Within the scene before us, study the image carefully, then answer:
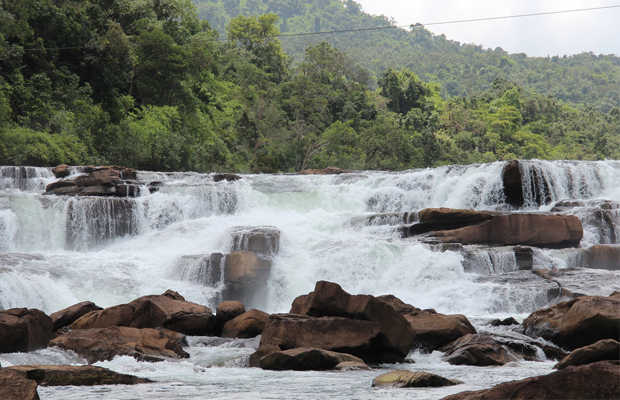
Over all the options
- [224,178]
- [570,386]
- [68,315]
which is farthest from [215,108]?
[570,386]

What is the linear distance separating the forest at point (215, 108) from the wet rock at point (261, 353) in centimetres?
1814

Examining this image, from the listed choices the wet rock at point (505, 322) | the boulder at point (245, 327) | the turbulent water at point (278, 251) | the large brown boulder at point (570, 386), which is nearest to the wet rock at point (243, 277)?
the turbulent water at point (278, 251)

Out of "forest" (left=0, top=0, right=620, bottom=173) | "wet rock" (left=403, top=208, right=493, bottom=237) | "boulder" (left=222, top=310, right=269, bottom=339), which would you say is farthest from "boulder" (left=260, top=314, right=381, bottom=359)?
"forest" (left=0, top=0, right=620, bottom=173)

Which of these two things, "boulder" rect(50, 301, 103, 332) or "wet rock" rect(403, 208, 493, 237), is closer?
"boulder" rect(50, 301, 103, 332)

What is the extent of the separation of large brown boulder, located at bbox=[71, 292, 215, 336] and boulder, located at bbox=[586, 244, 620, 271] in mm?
9814

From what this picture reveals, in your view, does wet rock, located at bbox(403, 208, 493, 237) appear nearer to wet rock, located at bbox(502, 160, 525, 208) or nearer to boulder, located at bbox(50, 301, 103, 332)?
wet rock, located at bbox(502, 160, 525, 208)

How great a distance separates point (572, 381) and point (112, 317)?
8373 millimetres

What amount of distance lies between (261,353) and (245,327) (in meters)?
2.31

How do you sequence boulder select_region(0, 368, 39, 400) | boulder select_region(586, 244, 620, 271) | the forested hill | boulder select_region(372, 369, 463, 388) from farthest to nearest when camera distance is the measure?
the forested hill → boulder select_region(586, 244, 620, 271) → boulder select_region(372, 369, 463, 388) → boulder select_region(0, 368, 39, 400)

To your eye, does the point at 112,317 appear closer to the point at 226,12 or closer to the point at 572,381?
the point at 572,381

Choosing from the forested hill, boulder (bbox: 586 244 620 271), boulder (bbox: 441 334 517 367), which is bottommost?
boulder (bbox: 441 334 517 367)

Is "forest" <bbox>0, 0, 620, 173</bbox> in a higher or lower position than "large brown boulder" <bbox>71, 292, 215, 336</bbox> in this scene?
higher

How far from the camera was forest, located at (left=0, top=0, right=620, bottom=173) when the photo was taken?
2666cm

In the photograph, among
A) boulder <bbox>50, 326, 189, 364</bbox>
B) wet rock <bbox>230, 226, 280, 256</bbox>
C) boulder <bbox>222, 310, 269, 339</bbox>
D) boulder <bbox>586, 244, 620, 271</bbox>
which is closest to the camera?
boulder <bbox>50, 326, 189, 364</bbox>
